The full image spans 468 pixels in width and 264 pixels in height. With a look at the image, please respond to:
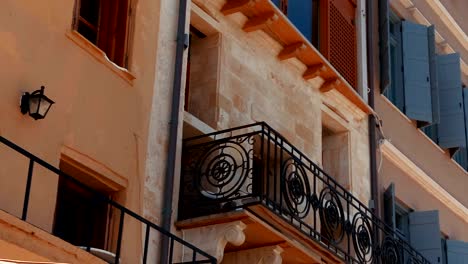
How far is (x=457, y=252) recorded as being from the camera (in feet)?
62.7

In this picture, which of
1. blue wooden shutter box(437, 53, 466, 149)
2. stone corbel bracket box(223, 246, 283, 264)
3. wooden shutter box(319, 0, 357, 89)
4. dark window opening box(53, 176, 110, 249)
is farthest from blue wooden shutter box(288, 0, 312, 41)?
dark window opening box(53, 176, 110, 249)

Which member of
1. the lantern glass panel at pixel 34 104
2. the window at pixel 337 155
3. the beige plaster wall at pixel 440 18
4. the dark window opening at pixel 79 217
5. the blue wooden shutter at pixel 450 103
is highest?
the beige plaster wall at pixel 440 18

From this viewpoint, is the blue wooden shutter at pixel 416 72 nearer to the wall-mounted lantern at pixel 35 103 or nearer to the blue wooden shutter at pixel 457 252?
the blue wooden shutter at pixel 457 252

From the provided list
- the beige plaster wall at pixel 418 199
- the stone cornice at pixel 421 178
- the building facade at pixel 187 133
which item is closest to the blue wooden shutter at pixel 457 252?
the beige plaster wall at pixel 418 199

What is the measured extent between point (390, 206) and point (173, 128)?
5823 mm

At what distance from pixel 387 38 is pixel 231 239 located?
26.0 ft

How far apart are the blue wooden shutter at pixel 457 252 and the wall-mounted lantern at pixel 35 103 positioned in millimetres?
10110

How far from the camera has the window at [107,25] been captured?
12.1 metres

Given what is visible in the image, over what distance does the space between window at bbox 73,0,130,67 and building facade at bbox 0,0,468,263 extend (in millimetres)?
17

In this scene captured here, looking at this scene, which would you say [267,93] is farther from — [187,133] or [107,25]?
[107,25]

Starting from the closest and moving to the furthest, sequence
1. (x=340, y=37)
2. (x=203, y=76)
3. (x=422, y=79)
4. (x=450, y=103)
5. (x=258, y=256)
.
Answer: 1. (x=258, y=256)
2. (x=203, y=76)
3. (x=340, y=37)
4. (x=422, y=79)
5. (x=450, y=103)

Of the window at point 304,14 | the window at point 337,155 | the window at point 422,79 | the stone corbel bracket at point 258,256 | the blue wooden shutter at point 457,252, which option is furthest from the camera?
the window at point 422,79

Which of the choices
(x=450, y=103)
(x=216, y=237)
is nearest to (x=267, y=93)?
(x=216, y=237)

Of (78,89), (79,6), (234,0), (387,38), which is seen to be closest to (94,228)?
(78,89)
